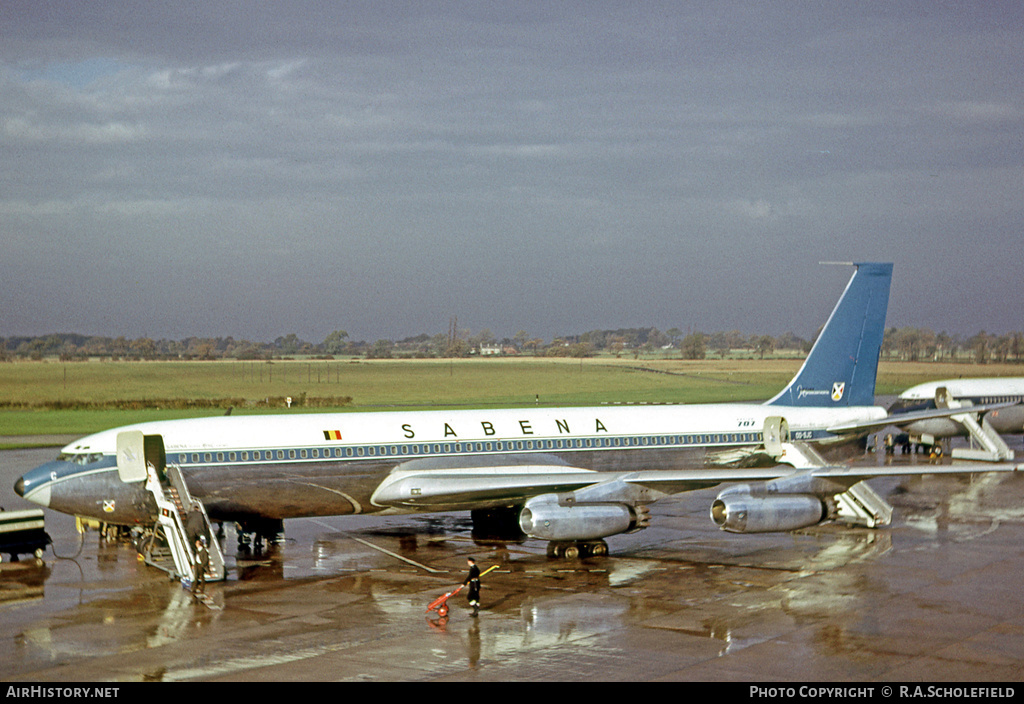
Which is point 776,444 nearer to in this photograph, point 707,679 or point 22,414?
point 707,679

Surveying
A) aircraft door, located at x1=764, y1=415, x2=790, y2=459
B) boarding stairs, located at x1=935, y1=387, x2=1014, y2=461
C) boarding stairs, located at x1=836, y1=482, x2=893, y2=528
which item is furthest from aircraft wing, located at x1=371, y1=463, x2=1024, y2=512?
boarding stairs, located at x1=935, y1=387, x2=1014, y2=461

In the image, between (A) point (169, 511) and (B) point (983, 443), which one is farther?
(B) point (983, 443)

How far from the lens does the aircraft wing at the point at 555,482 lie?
27.9m

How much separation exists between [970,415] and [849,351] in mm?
19792

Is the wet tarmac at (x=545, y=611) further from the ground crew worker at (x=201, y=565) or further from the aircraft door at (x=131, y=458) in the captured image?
the aircraft door at (x=131, y=458)

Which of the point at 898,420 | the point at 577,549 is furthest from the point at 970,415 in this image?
the point at 577,549

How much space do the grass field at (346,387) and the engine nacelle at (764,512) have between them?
55.7m

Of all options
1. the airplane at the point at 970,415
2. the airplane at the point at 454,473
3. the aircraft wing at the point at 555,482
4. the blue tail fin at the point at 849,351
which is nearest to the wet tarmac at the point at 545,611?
the airplane at the point at 454,473

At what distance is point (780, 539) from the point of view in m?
32.0

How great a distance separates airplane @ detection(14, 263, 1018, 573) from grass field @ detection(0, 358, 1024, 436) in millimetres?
47110

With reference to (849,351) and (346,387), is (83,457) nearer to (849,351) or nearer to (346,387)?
(849,351)

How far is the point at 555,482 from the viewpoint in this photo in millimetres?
28312

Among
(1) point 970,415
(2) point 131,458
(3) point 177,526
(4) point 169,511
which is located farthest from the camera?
(1) point 970,415

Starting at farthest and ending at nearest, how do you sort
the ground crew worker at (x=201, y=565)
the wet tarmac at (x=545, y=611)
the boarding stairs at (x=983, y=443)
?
1. the boarding stairs at (x=983, y=443)
2. the ground crew worker at (x=201, y=565)
3. the wet tarmac at (x=545, y=611)
